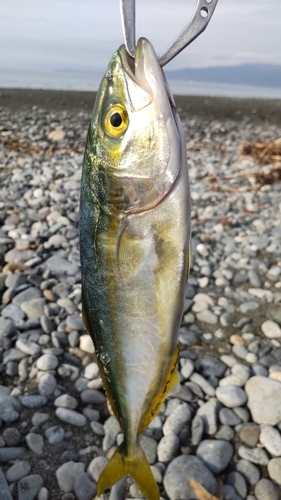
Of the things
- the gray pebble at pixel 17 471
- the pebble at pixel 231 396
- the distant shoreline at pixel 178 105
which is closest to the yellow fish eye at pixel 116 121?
the gray pebble at pixel 17 471

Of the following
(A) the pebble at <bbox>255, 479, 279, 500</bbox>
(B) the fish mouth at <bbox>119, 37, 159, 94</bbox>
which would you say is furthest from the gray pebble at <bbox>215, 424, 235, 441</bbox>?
(B) the fish mouth at <bbox>119, 37, 159, 94</bbox>

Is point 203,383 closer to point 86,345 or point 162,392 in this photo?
point 86,345

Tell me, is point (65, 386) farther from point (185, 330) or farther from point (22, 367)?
point (185, 330)

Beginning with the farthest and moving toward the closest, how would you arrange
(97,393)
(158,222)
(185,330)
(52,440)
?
(185,330) → (97,393) → (52,440) → (158,222)

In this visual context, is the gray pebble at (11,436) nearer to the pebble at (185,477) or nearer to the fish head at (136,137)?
the pebble at (185,477)

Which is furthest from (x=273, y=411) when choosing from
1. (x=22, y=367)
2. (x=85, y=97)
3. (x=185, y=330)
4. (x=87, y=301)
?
(x=85, y=97)
